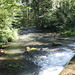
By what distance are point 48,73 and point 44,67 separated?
31.7 inches

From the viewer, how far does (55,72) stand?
19.5 feet

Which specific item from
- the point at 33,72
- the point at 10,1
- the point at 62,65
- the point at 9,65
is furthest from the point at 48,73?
the point at 10,1

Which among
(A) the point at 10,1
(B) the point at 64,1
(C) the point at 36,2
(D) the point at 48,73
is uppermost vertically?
(C) the point at 36,2

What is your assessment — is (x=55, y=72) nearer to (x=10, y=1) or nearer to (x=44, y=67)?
(x=44, y=67)

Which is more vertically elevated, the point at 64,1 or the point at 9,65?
the point at 64,1

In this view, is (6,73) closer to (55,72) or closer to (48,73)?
(48,73)

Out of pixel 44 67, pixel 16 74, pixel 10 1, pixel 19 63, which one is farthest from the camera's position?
pixel 10 1

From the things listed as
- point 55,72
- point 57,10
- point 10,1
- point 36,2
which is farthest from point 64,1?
point 55,72

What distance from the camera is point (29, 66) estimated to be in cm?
675

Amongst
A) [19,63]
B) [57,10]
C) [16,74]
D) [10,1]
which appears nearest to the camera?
[16,74]

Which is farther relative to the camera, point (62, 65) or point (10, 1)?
point (10, 1)

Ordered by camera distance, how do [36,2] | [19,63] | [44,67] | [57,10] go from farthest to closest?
1. [36,2]
2. [57,10]
3. [19,63]
4. [44,67]

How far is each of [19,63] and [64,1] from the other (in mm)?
19425

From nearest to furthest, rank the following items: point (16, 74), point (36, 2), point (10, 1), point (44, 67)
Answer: point (16, 74), point (44, 67), point (10, 1), point (36, 2)
